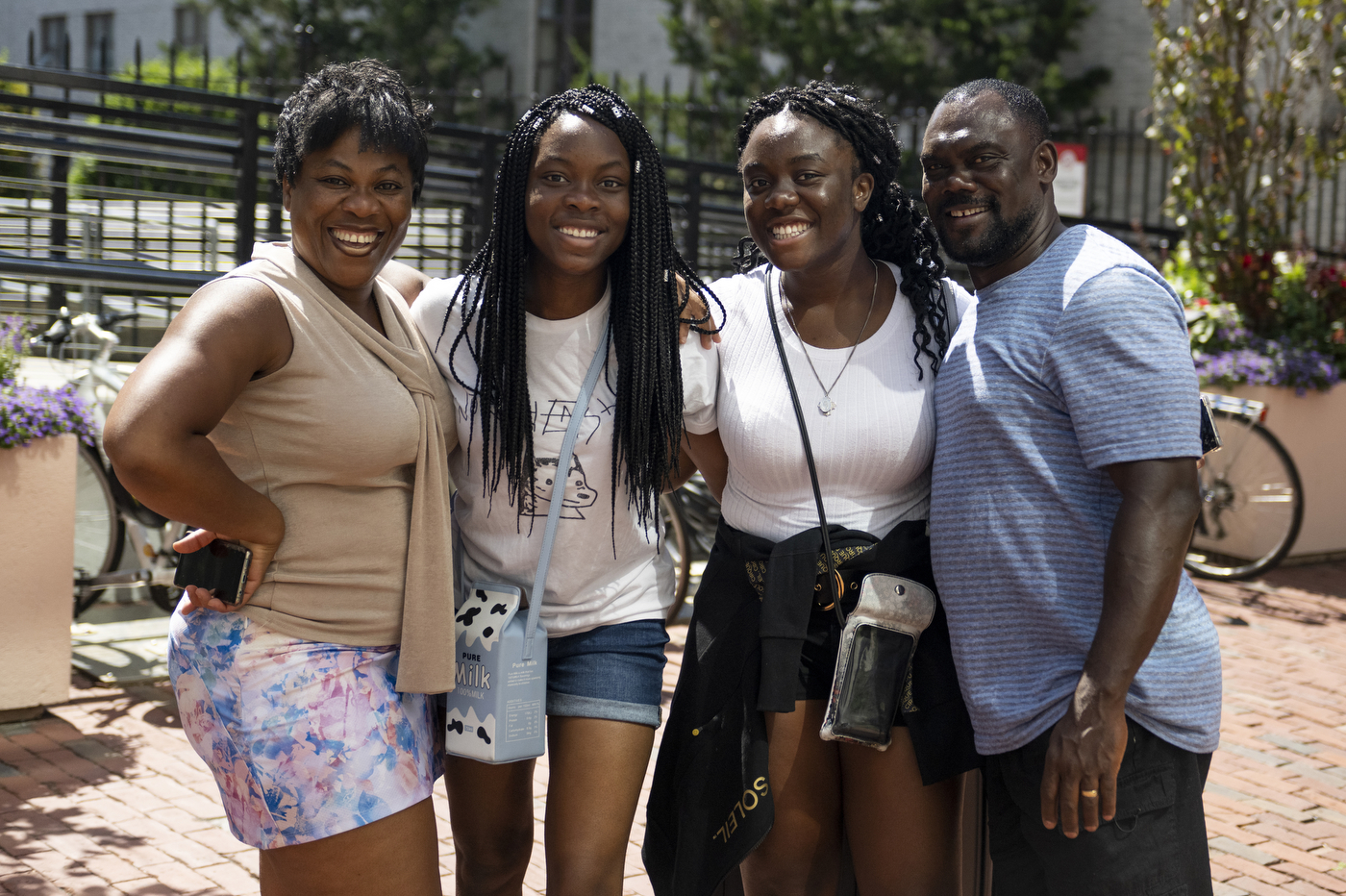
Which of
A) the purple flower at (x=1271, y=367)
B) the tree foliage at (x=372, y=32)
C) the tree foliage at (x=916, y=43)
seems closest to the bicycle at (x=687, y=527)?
the purple flower at (x=1271, y=367)

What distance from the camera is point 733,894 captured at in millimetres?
2951

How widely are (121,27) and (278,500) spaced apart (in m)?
28.7

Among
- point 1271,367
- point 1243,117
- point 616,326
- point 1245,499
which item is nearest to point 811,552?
point 616,326

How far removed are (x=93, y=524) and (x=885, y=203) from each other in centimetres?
502

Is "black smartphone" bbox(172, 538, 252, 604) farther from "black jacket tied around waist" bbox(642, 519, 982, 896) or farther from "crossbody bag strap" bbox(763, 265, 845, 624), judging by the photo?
"crossbody bag strap" bbox(763, 265, 845, 624)

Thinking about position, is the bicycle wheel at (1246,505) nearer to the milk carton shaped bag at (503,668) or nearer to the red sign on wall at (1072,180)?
the red sign on wall at (1072,180)

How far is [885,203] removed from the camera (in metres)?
2.98

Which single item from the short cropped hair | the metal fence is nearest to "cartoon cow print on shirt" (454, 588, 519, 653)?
the short cropped hair

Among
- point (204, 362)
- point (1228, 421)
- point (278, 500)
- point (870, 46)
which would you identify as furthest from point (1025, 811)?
point (870, 46)

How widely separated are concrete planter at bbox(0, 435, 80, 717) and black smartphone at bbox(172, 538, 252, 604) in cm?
316

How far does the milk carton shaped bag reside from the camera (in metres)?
2.50

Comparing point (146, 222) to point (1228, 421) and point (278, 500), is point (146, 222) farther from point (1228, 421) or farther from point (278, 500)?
point (1228, 421)

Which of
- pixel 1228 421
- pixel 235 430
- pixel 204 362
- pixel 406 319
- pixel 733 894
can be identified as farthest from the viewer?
pixel 1228 421

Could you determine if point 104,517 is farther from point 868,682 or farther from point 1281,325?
point 1281,325
